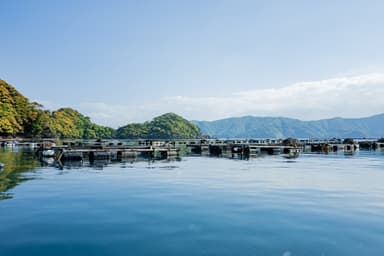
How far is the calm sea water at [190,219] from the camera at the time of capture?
36.6 ft

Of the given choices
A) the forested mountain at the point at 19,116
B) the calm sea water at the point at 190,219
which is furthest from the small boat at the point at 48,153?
the forested mountain at the point at 19,116

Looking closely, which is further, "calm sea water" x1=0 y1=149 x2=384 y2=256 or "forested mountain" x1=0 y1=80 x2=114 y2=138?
"forested mountain" x1=0 y1=80 x2=114 y2=138

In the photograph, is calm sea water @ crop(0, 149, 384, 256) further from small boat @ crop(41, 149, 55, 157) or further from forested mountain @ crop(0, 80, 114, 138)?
forested mountain @ crop(0, 80, 114, 138)

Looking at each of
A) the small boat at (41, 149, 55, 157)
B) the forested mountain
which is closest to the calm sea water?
the small boat at (41, 149, 55, 157)

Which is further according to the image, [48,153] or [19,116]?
[19,116]

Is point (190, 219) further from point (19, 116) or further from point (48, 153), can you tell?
point (19, 116)

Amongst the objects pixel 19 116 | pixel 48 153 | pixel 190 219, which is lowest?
pixel 190 219

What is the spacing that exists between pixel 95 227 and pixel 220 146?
204 feet

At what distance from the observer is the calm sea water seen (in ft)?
36.6

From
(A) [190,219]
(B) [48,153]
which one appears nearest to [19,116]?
(B) [48,153]

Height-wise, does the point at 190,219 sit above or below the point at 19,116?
below

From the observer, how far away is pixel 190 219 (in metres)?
14.7

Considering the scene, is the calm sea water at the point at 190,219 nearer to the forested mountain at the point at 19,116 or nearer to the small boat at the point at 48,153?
the small boat at the point at 48,153

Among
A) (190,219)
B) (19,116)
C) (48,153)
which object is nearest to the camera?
(190,219)
